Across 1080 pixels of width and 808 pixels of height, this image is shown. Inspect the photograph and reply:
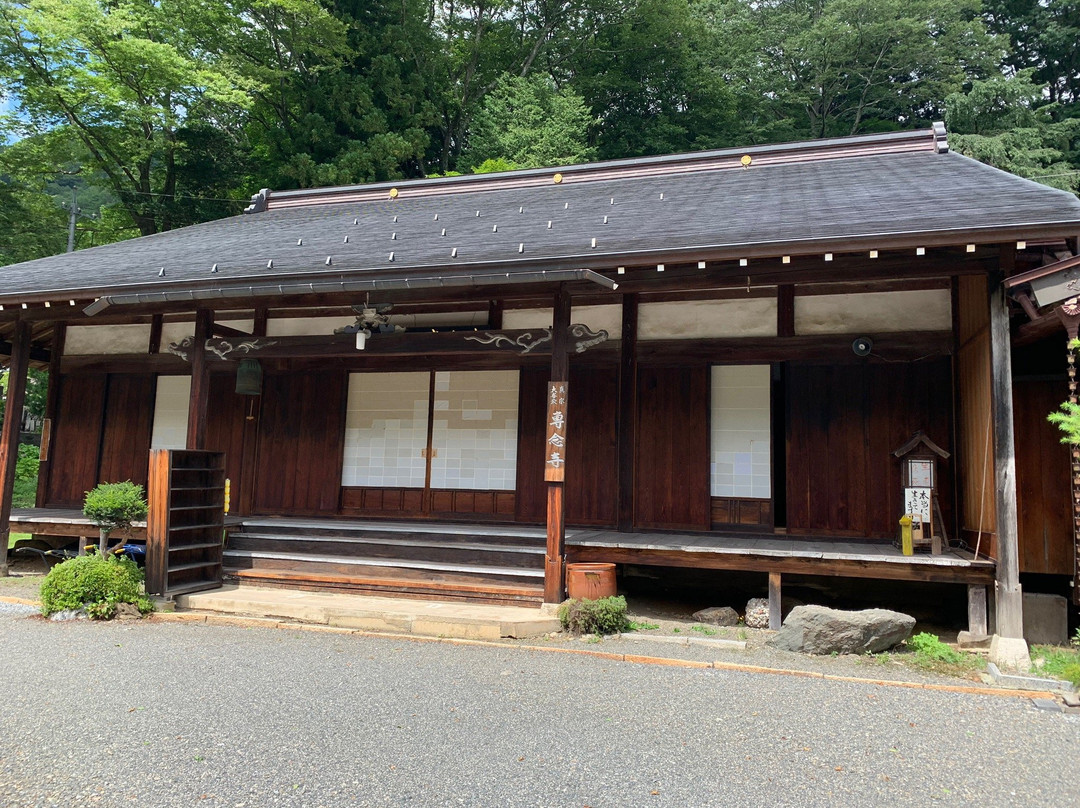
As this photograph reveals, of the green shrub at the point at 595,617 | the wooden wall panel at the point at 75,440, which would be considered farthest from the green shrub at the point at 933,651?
the wooden wall panel at the point at 75,440

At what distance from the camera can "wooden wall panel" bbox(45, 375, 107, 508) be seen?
34.8ft

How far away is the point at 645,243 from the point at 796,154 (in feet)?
17.0

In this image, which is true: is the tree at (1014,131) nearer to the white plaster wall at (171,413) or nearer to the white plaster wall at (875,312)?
the white plaster wall at (875,312)

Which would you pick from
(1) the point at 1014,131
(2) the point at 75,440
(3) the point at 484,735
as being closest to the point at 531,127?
(1) the point at 1014,131

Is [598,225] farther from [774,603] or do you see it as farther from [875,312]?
[774,603]

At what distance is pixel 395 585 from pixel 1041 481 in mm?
6362

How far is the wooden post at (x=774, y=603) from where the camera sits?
6.59 meters

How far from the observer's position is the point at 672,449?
333 inches

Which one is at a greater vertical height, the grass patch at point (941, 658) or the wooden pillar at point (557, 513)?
the wooden pillar at point (557, 513)

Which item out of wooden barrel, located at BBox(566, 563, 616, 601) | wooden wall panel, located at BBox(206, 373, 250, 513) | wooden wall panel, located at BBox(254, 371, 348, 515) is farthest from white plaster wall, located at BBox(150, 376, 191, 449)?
wooden barrel, located at BBox(566, 563, 616, 601)

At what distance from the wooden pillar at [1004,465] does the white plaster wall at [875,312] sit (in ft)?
5.97

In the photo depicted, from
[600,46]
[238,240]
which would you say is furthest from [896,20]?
[238,240]

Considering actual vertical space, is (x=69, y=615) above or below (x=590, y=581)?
below

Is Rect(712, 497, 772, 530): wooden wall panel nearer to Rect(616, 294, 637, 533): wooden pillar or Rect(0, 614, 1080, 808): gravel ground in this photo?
Rect(616, 294, 637, 533): wooden pillar
